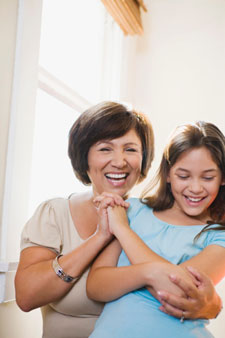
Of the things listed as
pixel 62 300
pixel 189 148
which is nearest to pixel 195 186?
pixel 189 148

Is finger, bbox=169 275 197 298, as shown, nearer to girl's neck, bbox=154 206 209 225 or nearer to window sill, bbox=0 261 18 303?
girl's neck, bbox=154 206 209 225

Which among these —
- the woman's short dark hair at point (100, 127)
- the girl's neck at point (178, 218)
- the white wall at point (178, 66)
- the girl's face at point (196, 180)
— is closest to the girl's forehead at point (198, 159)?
the girl's face at point (196, 180)

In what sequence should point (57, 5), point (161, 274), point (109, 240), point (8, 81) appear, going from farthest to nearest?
1. point (57, 5)
2. point (8, 81)
3. point (109, 240)
4. point (161, 274)

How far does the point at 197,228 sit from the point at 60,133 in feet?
3.96

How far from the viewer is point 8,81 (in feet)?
5.59

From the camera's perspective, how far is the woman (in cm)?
139

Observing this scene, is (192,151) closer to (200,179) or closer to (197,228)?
(200,179)

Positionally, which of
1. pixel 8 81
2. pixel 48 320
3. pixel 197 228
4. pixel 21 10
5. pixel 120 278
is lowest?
pixel 48 320

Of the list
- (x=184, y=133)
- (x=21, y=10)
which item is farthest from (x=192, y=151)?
(x=21, y=10)

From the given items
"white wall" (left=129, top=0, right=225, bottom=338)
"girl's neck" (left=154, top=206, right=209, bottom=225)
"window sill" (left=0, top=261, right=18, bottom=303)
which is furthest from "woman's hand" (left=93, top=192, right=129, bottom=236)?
"white wall" (left=129, top=0, right=225, bottom=338)

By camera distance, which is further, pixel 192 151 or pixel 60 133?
pixel 60 133

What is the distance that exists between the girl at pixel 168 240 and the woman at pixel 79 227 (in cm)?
9

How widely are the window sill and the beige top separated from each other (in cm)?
15

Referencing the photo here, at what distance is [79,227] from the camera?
1623 mm
